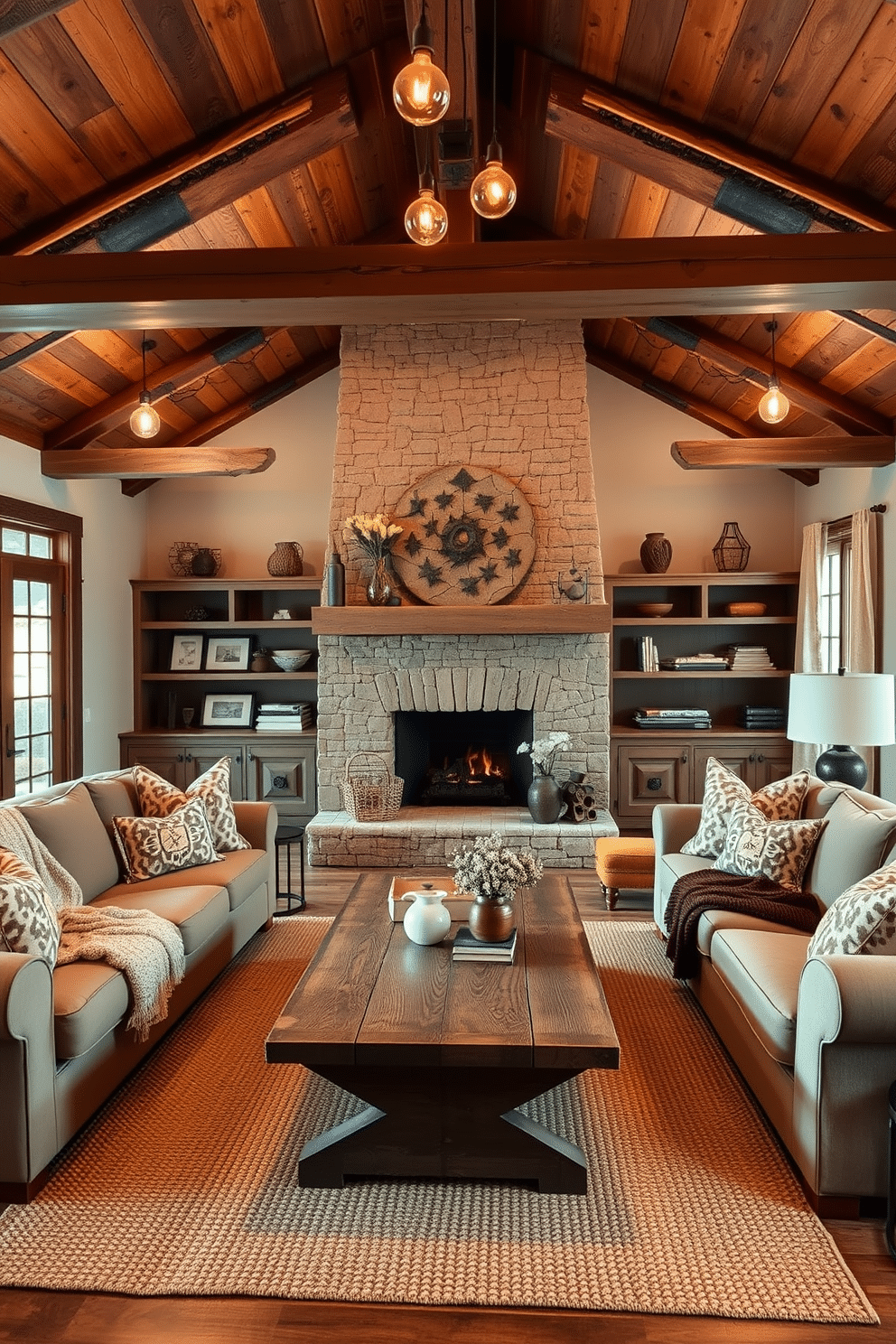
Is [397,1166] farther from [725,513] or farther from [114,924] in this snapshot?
[725,513]

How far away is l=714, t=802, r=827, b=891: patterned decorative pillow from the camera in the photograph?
3.74 metres

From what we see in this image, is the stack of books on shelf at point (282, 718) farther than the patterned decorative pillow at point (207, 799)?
Yes

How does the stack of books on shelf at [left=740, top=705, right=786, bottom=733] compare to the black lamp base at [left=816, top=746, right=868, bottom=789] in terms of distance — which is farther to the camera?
the stack of books on shelf at [left=740, top=705, right=786, bottom=733]

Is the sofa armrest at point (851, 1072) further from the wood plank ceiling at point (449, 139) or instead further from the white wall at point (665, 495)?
the white wall at point (665, 495)

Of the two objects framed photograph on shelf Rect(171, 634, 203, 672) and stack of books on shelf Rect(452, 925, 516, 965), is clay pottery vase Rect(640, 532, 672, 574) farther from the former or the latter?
stack of books on shelf Rect(452, 925, 516, 965)

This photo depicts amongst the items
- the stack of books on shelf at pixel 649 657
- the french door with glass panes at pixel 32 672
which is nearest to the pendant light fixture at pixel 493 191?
the french door with glass panes at pixel 32 672

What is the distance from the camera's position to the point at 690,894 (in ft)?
12.5

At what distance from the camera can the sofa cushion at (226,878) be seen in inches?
157

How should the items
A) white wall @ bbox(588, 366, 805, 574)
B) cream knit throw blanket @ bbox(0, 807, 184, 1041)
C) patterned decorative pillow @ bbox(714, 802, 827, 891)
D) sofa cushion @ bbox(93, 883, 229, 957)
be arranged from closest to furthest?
cream knit throw blanket @ bbox(0, 807, 184, 1041) < sofa cushion @ bbox(93, 883, 229, 957) < patterned decorative pillow @ bbox(714, 802, 827, 891) < white wall @ bbox(588, 366, 805, 574)

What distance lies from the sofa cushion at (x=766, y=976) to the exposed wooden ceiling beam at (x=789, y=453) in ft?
11.2

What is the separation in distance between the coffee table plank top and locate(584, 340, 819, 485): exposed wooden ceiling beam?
4911mm

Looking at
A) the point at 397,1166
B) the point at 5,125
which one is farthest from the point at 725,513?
the point at 397,1166

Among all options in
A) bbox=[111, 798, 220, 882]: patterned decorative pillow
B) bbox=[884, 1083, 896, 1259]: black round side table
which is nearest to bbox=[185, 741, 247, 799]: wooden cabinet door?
bbox=[111, 798, 220, 882]: patterned decorative pillow

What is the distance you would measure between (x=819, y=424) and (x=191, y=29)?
4.64 meters
